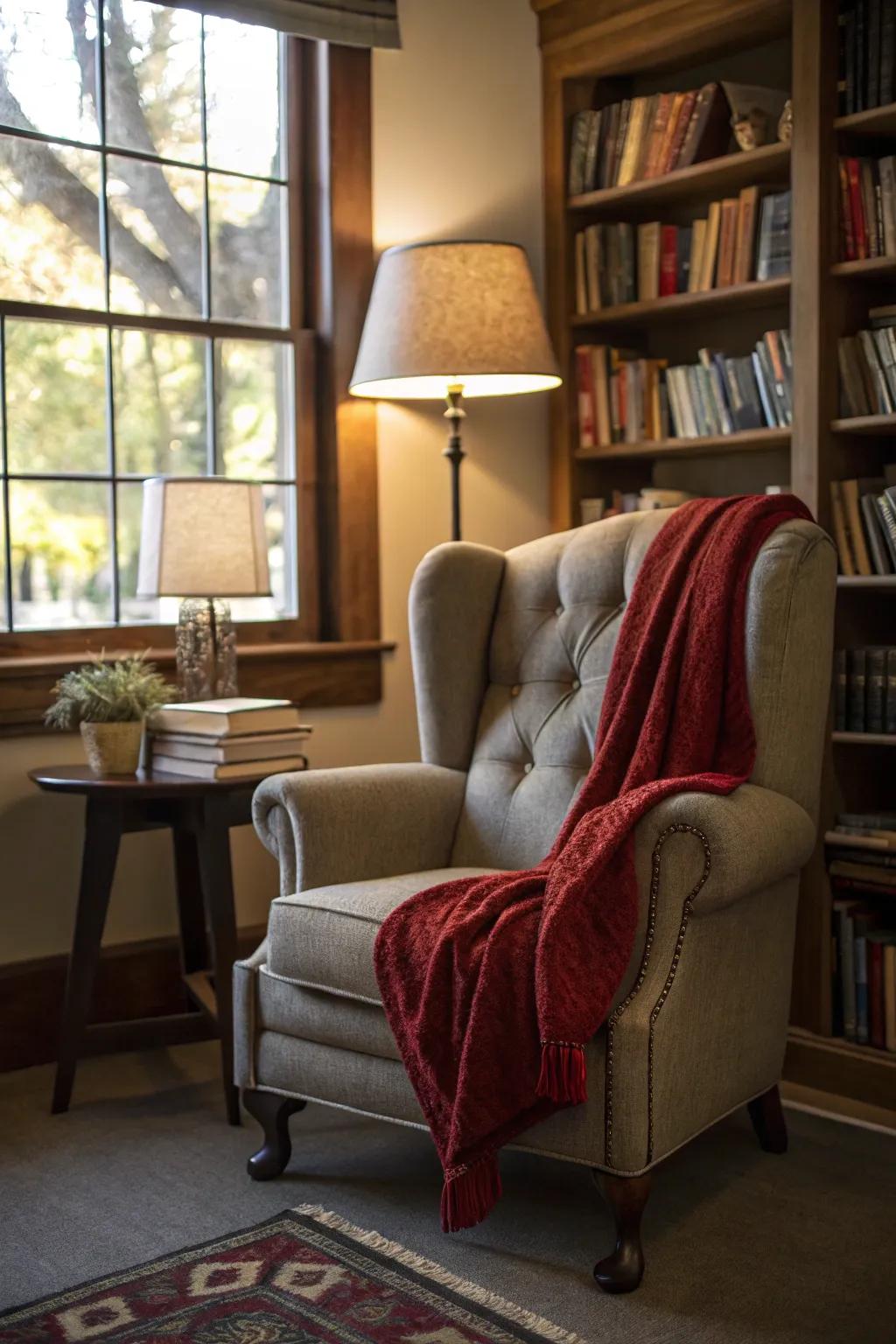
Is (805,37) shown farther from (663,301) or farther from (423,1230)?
(423,1230)

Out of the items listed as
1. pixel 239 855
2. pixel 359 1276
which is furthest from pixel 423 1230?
pixel 239 855

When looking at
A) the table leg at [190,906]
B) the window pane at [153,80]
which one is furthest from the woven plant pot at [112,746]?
the window pane at [153,80]

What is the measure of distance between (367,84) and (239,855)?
1886 millimetres

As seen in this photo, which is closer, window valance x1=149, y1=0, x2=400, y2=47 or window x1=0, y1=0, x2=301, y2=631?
window x1=0, y1=0, x2=301, y2=631

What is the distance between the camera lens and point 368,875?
2.62m

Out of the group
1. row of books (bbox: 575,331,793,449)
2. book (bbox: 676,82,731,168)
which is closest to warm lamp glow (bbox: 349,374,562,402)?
row of books (bbox: 575,331,793,449)

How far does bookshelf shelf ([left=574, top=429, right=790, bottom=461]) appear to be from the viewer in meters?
3.27

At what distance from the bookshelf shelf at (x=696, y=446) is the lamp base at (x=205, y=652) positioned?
1146 millimetres

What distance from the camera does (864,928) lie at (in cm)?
304

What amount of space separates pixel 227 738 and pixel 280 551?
92 centimetres

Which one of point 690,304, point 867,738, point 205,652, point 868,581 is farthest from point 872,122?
point 205,652

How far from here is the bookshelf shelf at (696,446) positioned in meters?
3.27

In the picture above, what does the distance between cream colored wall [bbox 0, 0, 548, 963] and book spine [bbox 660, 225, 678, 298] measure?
0.40 metres

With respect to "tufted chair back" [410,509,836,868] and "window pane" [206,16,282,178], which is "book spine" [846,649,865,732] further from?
"window pane" [206,16,282,178]
